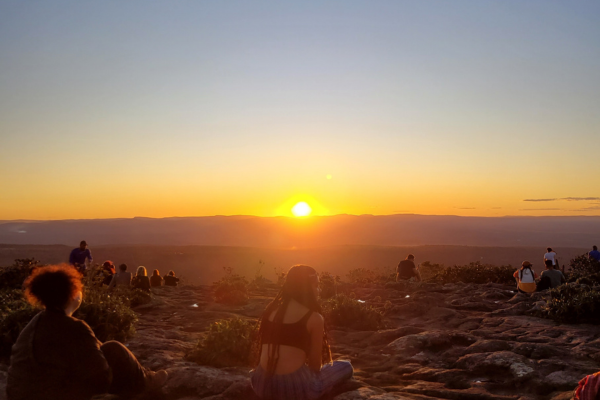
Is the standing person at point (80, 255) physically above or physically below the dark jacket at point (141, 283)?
above

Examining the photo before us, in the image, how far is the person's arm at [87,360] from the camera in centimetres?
375

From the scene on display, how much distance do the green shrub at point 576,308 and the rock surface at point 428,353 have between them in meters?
0.32

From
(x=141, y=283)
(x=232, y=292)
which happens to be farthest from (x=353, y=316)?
(x=141, y=283)

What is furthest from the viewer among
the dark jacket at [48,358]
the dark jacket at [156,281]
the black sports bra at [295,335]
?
the dark jacket at [156,281]

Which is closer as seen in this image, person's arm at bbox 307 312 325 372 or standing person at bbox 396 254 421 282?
person's arm at bbox 307 312 325 372

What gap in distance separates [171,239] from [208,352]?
11528 centimetres

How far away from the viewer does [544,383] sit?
5.26m

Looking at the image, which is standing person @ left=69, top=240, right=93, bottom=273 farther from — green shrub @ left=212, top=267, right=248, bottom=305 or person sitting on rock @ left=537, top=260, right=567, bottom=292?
person sitting on rock @ left=537, top=260, right=567, bottom=292

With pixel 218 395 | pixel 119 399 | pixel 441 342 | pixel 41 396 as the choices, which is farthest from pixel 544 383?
pixel 41 396

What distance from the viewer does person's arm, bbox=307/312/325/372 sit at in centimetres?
430

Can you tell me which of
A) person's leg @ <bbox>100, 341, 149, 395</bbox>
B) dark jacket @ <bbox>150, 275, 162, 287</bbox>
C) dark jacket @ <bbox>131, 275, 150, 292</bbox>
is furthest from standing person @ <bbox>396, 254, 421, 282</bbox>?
person's leg @ <bbox>100, 341, 149, 395</bbox>

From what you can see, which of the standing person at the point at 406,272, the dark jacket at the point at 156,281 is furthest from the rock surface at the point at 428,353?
the dark jacket at the point at 156,281

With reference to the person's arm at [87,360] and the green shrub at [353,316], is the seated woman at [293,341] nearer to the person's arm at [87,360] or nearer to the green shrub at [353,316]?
the person's arm at [87,360]

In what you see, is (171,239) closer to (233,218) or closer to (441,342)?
(233,218)
